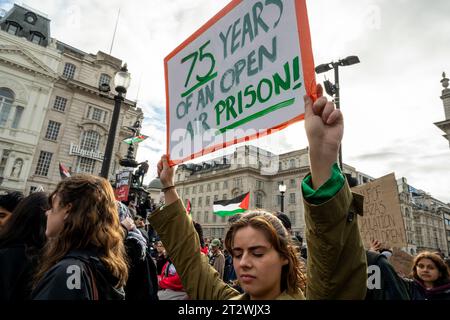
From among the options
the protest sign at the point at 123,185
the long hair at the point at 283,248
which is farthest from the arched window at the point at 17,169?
the long hair at the point at 283,248

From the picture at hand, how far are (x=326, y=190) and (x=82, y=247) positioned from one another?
1.50 m

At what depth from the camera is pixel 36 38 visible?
1215 inches

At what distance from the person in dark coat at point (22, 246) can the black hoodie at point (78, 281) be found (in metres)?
0.71

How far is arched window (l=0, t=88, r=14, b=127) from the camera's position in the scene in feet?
84.6

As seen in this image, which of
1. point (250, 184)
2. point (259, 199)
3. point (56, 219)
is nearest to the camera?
point (56, 219)

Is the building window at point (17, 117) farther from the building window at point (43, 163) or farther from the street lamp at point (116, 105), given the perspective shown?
the street lamp at point (116, 105)

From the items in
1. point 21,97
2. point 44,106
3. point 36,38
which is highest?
point 36,38

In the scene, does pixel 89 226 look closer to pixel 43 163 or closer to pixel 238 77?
pixel 238 77

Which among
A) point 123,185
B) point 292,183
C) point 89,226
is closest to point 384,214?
point 89,226

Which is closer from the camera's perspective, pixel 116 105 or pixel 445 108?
pixel 116 105

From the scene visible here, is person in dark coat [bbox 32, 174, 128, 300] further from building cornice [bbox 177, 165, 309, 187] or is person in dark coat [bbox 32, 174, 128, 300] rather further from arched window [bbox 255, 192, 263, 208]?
arched window [bbox 255, 192, 263, 208]

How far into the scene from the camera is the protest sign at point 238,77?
1.65 metres
